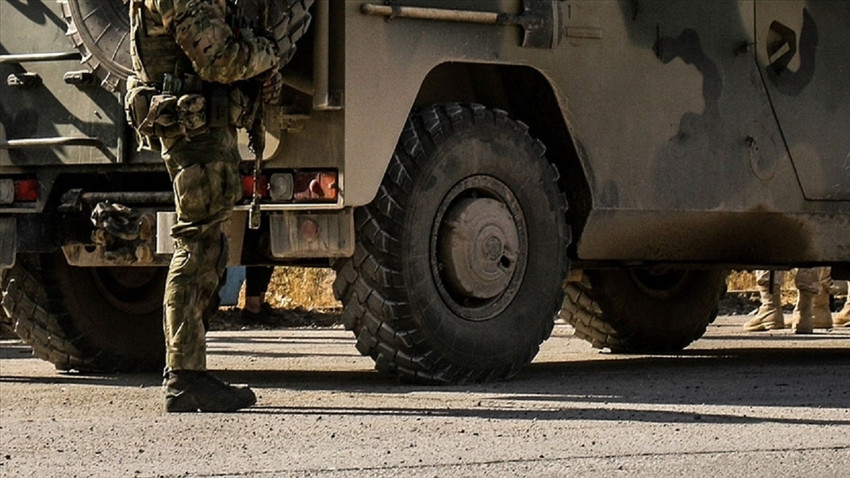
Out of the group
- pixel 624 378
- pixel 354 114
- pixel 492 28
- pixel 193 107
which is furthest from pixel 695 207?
pixel 193 107

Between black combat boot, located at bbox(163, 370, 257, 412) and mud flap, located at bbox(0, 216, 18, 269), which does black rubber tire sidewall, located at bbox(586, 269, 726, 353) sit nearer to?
mud flap, located at bbox(0, 216, 18, 269)

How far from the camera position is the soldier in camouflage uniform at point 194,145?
7137mm

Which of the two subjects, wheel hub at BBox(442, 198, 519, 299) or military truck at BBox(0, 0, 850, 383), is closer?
military truck at BBox(0, 0, 850, 383)

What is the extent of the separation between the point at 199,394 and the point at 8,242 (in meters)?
1.99

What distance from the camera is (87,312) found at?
9469 mm

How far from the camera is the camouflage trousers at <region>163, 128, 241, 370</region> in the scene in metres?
7.22

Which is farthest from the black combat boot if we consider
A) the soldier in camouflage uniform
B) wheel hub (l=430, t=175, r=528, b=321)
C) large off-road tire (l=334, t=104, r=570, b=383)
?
wheel hub (l=430, t=175, r=528, b=321)

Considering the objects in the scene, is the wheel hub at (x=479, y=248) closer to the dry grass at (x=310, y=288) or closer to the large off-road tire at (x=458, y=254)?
the large off-road tire at (x=458, y=254)

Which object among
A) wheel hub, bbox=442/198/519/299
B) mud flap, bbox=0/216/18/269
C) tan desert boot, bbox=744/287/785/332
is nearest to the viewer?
wheel hub, bbox=442/198/519/299

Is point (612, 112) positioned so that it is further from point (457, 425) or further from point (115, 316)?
point (457, 425)

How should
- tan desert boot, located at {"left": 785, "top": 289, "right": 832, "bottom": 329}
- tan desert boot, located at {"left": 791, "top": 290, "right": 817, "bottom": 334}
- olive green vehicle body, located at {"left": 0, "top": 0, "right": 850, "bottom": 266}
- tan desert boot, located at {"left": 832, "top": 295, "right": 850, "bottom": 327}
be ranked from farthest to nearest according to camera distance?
tan desert boot, located at {"left": 832, "top": 295, "right": 850, "bottom": 327} → tan desert boot, located at {"left": 785, "top": 289, "right": 832, "bottom": 329} → tan desert boot, located at {"left": 791, "top": 290, "right": 817, "bottom": 334} → olive green vehicle body, located at {"left": 0, "top": 0, "right": 850, "bottom": 266}

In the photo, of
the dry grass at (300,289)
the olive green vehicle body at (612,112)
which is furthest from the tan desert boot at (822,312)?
the dry grass at (300,289)

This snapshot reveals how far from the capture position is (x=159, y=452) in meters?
5.86

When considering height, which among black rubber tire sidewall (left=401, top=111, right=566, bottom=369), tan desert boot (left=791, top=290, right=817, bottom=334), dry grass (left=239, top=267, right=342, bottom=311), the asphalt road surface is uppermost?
black rubber tire sidewall (left=401, top=111, right=566, bottom=369)
